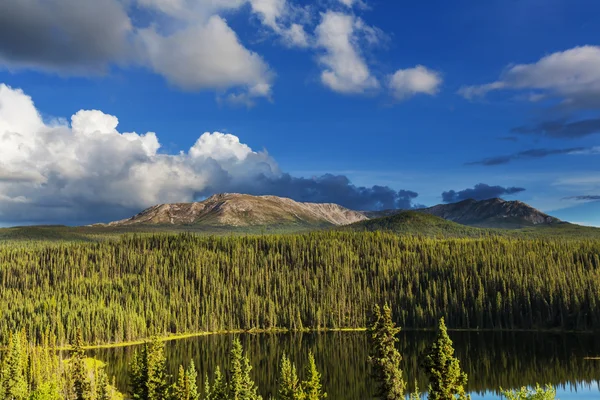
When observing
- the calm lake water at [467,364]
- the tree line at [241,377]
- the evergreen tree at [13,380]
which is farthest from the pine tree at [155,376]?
the evergreen tree at [13,380]

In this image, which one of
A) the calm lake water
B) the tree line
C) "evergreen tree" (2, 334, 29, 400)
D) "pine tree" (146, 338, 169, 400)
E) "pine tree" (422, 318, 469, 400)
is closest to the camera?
"pine tree" (422, 318, 469, 400)

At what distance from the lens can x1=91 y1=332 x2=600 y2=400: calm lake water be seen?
13175 centimetres

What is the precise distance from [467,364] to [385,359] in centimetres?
11142

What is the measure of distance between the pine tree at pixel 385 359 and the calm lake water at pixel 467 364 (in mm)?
68266

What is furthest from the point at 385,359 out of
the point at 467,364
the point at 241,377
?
the point at 467,364

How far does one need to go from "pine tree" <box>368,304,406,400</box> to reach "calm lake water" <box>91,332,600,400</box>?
224 ft

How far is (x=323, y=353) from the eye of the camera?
7200 inches

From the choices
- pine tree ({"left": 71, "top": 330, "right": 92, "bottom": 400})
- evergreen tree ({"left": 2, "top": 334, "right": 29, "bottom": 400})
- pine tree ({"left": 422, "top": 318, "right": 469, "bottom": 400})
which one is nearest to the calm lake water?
evergreen tree ({"left": 2, "top": 334, "right": 29, "bottom": 400})

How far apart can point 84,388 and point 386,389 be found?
211 ft

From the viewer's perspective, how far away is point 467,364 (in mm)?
157250

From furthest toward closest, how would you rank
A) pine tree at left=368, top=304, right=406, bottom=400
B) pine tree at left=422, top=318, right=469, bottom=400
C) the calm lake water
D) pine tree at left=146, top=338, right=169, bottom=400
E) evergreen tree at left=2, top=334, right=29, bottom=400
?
the calm lake water → evergreen tree at left=2, top=334, right=29, bottom=400 → pine tree at left=146, top=338, right=169, bottom=400 → pine tree at left=368, top=304, right=406, bottom=400 → pine tree at left=422, top=318, right=469, bottom=400

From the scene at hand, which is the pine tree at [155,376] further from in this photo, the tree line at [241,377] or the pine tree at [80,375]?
the pine tree at [80,375]

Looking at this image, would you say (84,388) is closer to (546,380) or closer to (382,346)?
(382,346)

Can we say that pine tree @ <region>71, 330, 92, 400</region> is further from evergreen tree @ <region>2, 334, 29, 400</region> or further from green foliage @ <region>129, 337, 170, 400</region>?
evergreen tree @ <region>2, 334, 29, 400</region>
